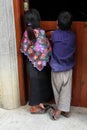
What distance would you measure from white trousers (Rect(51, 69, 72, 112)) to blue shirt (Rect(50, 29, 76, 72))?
3.9 inches

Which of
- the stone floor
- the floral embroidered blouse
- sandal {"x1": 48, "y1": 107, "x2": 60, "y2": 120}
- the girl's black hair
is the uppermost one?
the girl's black hair

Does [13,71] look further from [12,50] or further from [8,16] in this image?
[8,16]

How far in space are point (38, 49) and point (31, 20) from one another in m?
0.34

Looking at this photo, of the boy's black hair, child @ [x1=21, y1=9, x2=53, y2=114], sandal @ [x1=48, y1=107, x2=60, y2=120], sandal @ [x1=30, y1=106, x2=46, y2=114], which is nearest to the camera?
the boy's black hair

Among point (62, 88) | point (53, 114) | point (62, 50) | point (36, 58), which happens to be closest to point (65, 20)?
point (62, 50)

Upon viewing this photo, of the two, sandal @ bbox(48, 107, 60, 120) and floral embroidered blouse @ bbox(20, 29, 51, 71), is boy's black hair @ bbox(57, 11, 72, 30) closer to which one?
floral embroidered blouse @ bbox(20, 29, 51, 71)

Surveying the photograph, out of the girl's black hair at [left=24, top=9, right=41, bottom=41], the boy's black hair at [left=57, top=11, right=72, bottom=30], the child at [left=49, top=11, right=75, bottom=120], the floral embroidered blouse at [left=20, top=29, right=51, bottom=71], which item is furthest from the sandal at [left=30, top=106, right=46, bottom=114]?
the boy's black hair at [left=57, top=11, right=72, bottom=30]

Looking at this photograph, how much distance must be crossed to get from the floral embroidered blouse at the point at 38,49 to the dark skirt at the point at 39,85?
11 centimetres

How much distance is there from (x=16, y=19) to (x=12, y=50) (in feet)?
1.22

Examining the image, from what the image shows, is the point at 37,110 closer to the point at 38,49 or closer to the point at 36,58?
the point at 36,58

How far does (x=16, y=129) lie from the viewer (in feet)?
11.4

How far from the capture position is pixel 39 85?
3725 millimetres

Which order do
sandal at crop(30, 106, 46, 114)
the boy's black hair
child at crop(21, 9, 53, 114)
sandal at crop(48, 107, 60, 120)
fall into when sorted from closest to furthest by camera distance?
1. the boy's black hair
2. child at crop(21, 9, 53, 114)
3. sandal at crop(48, 107, 60, 120)
4. sandal at crop(30, 106, 46, 114)

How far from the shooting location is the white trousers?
3537 mm
